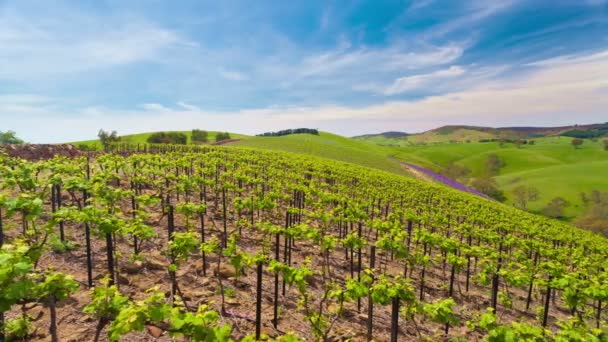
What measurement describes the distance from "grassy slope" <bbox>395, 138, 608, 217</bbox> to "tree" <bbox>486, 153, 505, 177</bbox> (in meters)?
2.41

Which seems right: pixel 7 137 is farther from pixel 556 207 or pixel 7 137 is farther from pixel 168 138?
pixel 556 207

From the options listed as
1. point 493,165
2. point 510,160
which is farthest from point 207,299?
point 510,160

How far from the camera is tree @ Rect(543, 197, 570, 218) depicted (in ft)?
249

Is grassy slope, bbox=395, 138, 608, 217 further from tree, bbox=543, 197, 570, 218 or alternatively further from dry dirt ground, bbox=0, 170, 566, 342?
dry dirt ground, bbox=0, 170, 566, 342

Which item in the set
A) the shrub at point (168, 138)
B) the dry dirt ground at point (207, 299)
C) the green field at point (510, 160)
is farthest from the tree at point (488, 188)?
the shrub at point (168, 138)

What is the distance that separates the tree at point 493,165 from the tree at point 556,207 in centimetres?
5458

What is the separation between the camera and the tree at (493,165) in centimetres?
13288

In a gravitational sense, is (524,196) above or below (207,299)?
below

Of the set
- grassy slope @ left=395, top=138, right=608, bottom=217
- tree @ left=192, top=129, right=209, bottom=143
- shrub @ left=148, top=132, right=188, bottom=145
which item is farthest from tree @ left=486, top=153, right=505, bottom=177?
shrub @ left=148, top=132, right=188, bottom=145

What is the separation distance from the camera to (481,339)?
945 cm

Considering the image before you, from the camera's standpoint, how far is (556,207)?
3009 inches

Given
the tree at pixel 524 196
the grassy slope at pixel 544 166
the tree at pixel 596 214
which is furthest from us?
the grassy slope at pixel 544 166

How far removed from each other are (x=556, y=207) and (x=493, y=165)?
65.5 m

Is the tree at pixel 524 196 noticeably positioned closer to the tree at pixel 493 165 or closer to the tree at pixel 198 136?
the tree at pixel 493 165
